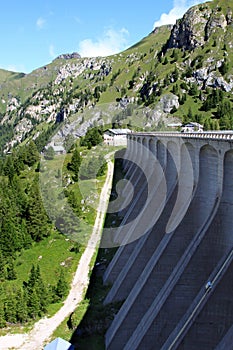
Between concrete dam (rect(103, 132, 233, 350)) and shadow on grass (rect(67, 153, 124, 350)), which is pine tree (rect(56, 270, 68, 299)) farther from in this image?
concrete dam (rect(103, 132, 233, 350))

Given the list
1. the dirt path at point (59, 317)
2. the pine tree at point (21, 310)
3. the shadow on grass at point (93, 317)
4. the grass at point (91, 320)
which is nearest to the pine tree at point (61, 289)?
the dirt path at point (59, 317)

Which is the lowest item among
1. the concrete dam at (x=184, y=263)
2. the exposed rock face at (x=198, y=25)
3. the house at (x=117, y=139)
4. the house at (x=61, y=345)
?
the house at (x=61, y=345)

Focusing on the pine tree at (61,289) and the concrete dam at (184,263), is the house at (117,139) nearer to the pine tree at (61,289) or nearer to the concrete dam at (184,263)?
the pine tree at (61,289)

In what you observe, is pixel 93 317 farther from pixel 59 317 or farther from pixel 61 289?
pixel 61 289

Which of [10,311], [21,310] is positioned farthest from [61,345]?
[10,311]

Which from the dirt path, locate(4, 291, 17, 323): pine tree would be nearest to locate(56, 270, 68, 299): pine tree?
the dirt path

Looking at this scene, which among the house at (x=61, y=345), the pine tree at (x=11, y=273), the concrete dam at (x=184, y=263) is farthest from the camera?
the pine tree at (x=11, y=273)
